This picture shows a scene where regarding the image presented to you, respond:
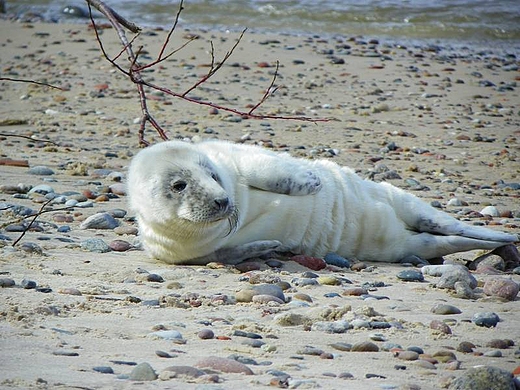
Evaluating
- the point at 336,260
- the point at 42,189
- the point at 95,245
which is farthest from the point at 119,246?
the point at 42,189

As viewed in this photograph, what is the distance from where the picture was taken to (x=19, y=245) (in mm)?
4832

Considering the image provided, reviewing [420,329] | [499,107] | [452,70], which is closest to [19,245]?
[420,329]

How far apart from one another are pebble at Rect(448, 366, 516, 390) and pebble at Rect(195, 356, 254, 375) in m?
0.65

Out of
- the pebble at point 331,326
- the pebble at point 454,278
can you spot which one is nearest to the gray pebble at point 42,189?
the pebble at point 454,278

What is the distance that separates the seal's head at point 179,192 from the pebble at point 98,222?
0.72 m

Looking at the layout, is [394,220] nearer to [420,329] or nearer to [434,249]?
[434,249]

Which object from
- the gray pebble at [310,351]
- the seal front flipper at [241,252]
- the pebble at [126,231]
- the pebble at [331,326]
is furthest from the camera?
the pebble at [126,231]

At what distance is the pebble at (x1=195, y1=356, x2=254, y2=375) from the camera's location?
3043 millimetres

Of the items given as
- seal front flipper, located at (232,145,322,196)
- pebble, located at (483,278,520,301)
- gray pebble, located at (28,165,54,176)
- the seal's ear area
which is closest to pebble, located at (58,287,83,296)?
the seal's ear area

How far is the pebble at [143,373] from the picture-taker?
2.88 m

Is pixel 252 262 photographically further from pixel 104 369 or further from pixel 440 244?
pixel 104 369

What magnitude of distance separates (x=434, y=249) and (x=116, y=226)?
73.7 inches

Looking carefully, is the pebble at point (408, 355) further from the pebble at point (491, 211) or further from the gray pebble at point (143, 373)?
the pebble at point (491, 211)

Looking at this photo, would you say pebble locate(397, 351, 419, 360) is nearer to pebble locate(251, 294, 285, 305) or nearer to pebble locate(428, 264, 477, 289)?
pebble locate(251, 294, 285, 305)
